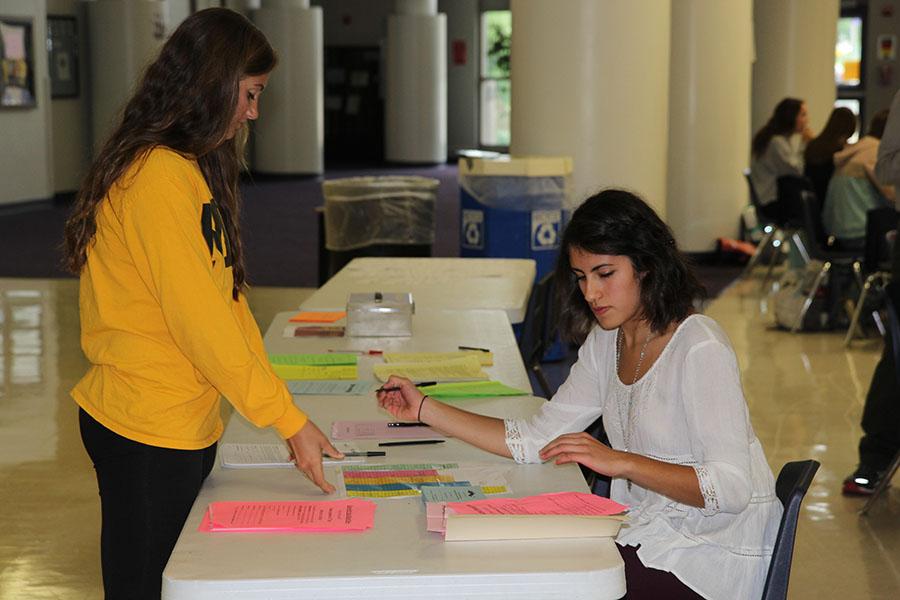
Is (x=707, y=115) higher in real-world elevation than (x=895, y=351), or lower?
higher

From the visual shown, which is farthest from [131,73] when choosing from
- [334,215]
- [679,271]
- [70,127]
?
[679,271]

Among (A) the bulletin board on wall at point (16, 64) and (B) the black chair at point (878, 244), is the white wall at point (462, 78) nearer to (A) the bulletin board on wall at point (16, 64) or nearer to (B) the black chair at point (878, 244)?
(A) the bulletin board on wall at point (16, 64)

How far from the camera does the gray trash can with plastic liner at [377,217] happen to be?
7.36m

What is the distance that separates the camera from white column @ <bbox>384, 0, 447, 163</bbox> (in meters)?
20.1

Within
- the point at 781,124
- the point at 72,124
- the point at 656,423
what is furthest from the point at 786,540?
the point at 72,124

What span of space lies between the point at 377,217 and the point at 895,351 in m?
3.80

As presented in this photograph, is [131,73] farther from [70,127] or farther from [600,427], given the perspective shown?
[600,427]

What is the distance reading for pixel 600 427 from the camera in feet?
9.98

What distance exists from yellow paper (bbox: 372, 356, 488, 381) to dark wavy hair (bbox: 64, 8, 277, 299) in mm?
1110

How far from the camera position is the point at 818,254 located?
24.6 ft

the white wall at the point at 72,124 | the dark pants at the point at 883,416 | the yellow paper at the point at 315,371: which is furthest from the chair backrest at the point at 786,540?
the white wall at the point at 72,124

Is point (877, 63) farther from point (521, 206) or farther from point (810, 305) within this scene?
point (521, 206)

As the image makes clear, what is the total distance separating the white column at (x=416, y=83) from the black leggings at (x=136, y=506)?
60.3ft

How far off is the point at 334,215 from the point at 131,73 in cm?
856
